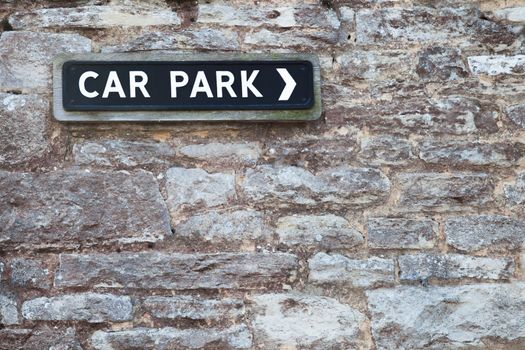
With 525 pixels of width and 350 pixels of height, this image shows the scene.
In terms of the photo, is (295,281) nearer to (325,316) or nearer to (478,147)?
(325,316)

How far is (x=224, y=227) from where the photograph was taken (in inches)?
102

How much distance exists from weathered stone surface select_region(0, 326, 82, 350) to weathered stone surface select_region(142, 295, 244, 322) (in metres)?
0.25

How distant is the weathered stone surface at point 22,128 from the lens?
103 inches

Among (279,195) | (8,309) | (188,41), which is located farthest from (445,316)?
(8,309)

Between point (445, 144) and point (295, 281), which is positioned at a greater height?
point (445, 144)

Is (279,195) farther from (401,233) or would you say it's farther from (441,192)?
(441,192)

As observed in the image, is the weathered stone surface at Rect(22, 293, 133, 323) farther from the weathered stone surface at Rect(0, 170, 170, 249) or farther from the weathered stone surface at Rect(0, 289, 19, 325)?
the weathered stone surface at Rect(0, 170, 170, 249)

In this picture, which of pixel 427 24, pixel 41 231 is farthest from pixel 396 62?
pixel 41 231

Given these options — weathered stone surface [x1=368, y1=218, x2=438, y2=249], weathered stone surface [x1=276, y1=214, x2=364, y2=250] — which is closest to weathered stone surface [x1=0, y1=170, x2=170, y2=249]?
weathered stone surface [x1=276, y1=214, x2=364, y2=250]

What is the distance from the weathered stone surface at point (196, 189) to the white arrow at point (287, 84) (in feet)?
1.07

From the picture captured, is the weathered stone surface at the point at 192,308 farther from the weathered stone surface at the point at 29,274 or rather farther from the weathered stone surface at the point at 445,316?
the weathered stone surface at the point at 445,316

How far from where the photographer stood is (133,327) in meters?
2.48

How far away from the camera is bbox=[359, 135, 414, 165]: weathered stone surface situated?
105 inches

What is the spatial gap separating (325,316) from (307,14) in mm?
1060
